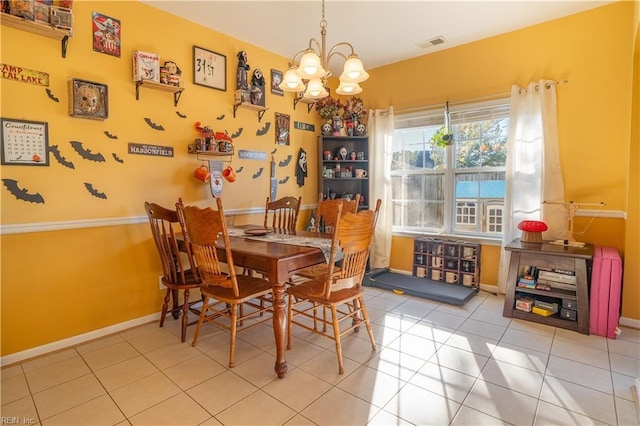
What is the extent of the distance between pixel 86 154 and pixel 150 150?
1.54 feet

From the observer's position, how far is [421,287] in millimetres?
3539

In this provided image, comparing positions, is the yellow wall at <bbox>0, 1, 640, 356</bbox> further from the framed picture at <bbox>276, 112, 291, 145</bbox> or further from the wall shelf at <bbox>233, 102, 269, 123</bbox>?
the framed picture at <bbox>276, 112, 291, 145</bbox>

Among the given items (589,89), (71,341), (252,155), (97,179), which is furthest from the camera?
(252,155)

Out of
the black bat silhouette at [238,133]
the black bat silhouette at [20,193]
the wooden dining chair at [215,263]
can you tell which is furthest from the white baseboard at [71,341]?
the black bat silhouette at [238,133]

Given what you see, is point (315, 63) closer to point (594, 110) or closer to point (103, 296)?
point (103, 296)

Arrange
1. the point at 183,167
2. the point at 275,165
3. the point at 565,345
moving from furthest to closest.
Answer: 1. the point at 275,165
2. the point at 183,167
3. the point at 565,345

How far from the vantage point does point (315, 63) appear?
2051mm

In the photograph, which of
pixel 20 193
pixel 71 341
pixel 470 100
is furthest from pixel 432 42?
pixel 71 341

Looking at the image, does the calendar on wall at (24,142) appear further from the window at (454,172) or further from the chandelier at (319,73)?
the window at (454,172)

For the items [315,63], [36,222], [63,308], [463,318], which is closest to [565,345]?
[463,318]

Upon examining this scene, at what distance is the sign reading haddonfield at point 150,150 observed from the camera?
8.90 ft

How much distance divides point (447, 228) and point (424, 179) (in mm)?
654

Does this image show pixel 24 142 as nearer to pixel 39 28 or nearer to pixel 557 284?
pixel 39 28

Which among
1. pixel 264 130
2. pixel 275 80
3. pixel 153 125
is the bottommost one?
pixel 153 125
